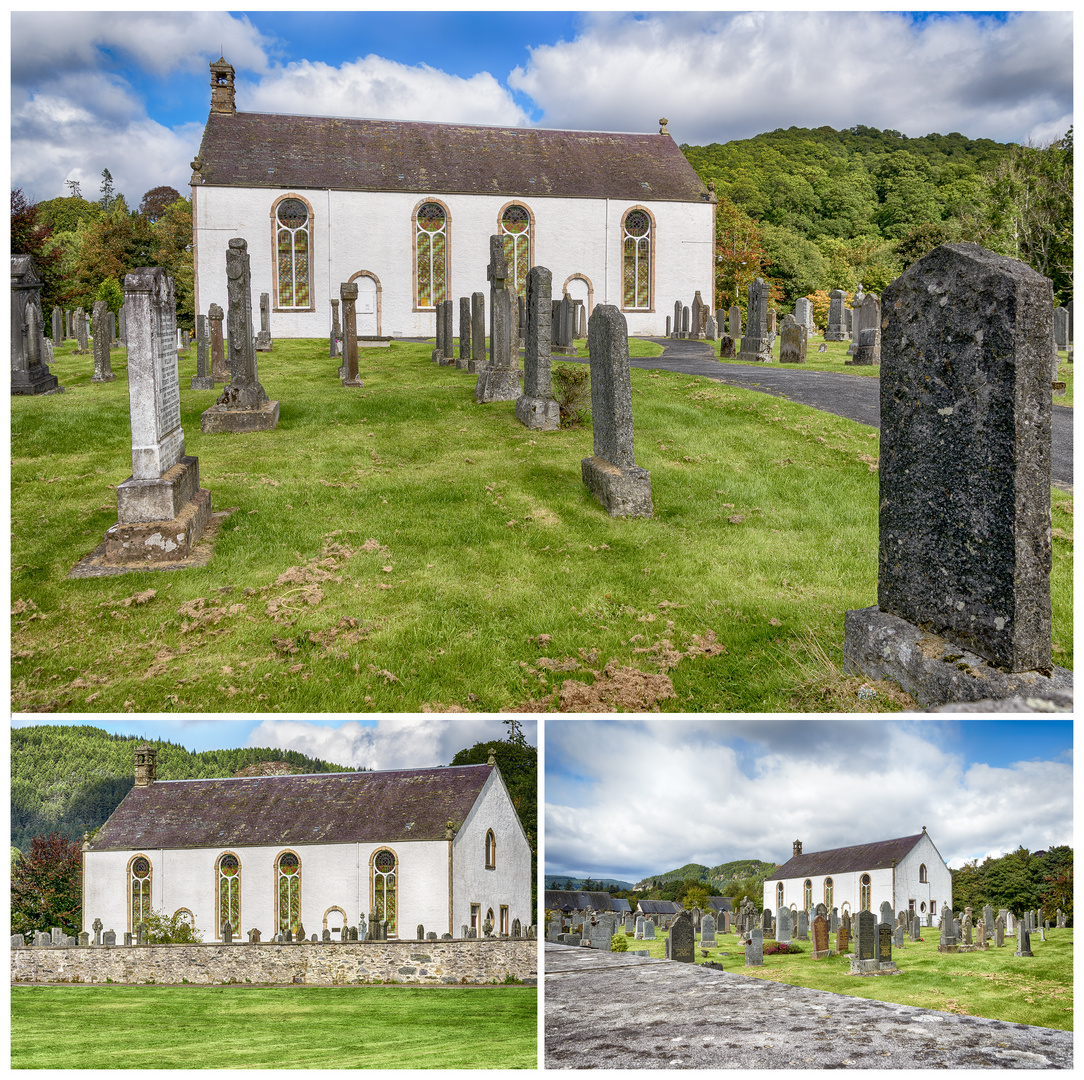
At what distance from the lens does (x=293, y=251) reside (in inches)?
1431

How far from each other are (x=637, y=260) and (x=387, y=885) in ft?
124

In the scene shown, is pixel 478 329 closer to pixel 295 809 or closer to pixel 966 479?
pixel 295 809

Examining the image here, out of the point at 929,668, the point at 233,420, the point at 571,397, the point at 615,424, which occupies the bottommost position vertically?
the point at 929,668

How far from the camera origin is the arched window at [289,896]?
5.62 m

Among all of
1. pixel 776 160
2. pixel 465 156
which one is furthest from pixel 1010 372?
pixel 776 160

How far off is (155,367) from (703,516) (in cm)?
570

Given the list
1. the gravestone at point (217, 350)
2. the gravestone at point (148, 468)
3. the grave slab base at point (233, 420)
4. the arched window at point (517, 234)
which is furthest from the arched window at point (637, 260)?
the gravestone at point (148, 468)

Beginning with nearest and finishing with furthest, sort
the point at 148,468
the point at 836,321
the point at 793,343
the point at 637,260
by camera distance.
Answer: the point at 148,468 < the point at 793,343 < the point at 836,321 < the point at 637,260

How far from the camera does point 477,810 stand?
16.9ft

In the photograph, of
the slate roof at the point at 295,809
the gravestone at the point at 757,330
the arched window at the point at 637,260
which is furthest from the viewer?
the arched window at the point at 637,260

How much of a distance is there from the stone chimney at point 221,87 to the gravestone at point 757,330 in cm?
2784

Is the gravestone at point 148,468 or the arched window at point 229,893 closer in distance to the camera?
the arched window at point 229,893

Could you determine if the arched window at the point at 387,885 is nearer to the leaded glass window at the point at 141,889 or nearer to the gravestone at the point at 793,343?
the leaded glass window at the point at 141,889

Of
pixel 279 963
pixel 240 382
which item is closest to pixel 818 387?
pixel 240 382
